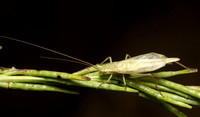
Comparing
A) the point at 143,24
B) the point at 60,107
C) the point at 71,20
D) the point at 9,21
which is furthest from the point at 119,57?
the point at 9,21

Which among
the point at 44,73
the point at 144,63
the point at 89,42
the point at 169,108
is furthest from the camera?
the point at 89,42

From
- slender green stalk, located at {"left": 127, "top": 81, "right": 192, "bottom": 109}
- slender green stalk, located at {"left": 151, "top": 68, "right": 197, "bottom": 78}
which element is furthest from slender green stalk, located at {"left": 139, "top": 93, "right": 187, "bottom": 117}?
slender green stalk, located at {"left": 151, "top": 68, "right": 197, "bottom": 78}

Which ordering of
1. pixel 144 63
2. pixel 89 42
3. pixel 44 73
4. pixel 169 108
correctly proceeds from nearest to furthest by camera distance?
1. pixel 44 73
2. pixel 169 108
3. pixel 144 63
4. pixel 89 42

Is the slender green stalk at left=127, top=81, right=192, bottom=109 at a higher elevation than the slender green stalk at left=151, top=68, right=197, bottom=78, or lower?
lower

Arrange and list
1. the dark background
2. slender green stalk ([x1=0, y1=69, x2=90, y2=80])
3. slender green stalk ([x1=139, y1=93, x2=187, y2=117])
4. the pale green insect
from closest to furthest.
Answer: slender green stalk ([x1=0, y1=69, x2=90, y2=80]) < slender green stalk ([x1=139, y1=93, x2=187, y2=117]) < the pale green insect < the dark background

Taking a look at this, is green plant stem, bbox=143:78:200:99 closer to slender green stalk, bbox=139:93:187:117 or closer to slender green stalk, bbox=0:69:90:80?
slender green stalk, bbox=139:93:187:117

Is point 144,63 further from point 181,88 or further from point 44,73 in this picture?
point 44,73

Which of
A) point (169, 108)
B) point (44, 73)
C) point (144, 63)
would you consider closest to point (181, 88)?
point (169, 108)

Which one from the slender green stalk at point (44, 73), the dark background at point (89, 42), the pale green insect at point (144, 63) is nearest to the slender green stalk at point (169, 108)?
the slender green stalk at point (44, 73)

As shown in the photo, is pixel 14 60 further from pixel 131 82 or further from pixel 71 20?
pixel 131 82
